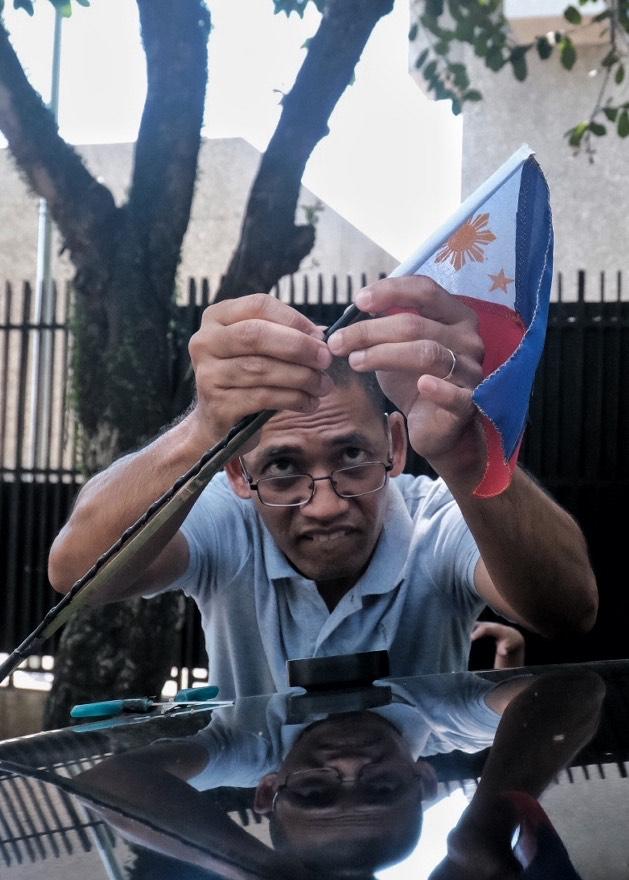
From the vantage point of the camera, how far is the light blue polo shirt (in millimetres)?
2561

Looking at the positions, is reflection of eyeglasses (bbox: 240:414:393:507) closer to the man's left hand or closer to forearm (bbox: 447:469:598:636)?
forearm (bbox: 447:469:598:636)

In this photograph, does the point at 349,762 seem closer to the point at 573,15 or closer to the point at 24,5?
the point at 24,5

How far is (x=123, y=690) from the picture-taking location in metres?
4.55

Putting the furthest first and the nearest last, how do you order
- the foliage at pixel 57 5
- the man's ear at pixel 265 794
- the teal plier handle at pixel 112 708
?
1. the foliage at pixel 57 5
2. the teal plier handle at pixel 112 708
3. the man's ear at pixel 265 794

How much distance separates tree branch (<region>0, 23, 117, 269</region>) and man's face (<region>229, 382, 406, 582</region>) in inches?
88.0

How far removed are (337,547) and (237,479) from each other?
0.99 ft

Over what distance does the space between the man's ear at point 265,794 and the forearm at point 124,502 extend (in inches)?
32.7

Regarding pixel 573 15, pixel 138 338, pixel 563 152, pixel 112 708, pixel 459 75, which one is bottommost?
pixel 112 708

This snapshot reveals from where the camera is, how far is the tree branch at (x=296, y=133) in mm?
4414

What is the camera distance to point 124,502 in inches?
86.7

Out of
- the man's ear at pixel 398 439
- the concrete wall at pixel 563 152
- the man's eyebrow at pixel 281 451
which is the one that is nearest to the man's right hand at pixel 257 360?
the man's eyebrow at pixel 281 451

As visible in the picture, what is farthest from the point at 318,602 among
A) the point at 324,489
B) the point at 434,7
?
the point at 434,7

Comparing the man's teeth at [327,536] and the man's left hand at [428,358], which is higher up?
the man's left hand at [428,358]

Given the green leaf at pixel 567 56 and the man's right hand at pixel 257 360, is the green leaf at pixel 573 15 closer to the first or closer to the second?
the green leaf at pixel 567 56
